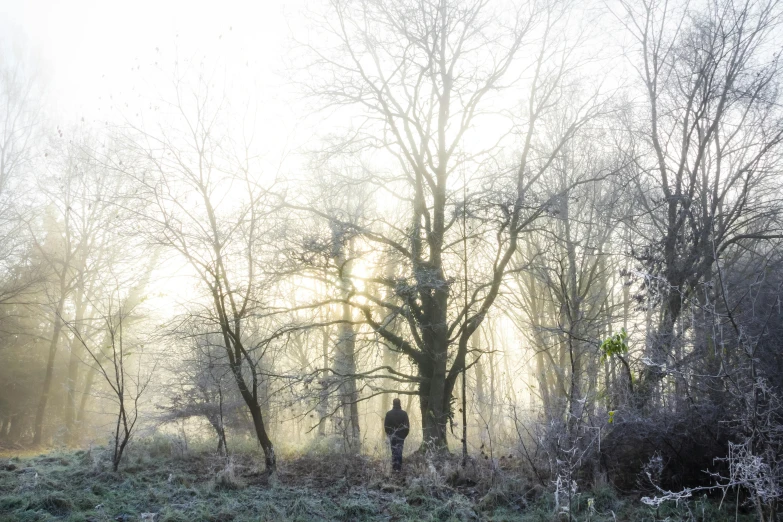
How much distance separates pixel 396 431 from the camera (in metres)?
11.1

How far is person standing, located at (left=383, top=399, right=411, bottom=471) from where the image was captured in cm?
1069

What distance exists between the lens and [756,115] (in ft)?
37.2

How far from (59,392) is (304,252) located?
20463 mm

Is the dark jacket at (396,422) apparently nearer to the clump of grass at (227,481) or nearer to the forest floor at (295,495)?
the forest floor at (295,495)

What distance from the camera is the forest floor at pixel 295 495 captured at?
24.6 ft

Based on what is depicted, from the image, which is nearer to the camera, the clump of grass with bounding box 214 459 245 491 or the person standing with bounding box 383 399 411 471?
the clump of grass with bounding box 214 459 245 491

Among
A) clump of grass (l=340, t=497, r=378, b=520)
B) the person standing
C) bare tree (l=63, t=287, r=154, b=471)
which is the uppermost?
bare tree (l=63, t=287, r=154, b=471)

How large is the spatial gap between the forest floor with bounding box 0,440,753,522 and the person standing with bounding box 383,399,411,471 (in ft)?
0.86

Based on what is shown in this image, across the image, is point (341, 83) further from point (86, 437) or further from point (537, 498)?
point (86, 437)

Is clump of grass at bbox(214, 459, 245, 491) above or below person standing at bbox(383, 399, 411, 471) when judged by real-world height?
below

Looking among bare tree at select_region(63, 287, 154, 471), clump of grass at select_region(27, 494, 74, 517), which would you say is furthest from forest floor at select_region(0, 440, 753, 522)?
bare tree at select_region(63, 287, 154, 471)

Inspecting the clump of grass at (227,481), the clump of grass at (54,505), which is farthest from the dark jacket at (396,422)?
the clump of grass at (54,505)

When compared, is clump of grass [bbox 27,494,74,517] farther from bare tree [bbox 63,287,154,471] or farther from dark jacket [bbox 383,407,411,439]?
dark jacket [bbox 383,407,411,439]

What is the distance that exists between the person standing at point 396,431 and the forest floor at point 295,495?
262 mm
